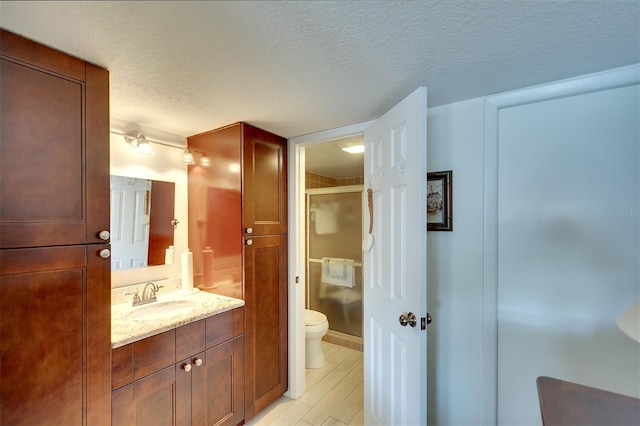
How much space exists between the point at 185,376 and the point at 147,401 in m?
0.19

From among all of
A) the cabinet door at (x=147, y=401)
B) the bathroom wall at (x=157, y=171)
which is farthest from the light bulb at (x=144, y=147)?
the cabinet door at (x=147, y=401)

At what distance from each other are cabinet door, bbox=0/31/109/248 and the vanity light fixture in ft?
5.58

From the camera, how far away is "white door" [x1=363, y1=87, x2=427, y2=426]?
1.17 m

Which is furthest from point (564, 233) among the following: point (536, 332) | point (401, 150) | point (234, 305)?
point (234, 305)

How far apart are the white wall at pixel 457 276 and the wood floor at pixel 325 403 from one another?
0.66 meters

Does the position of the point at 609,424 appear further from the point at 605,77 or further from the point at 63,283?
the point at 63,283

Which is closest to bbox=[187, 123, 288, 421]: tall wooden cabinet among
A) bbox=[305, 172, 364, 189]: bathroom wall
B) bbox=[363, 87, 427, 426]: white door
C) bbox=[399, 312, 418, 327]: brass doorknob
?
bbox=[363, 87, 427, 426]: white door

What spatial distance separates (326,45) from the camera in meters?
0.96

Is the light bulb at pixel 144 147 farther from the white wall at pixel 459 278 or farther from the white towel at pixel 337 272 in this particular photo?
the white towel at pixel 337 272

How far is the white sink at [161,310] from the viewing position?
1558 mm

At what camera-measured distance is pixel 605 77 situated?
1.15m

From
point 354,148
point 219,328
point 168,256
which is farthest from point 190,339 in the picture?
point 354,148

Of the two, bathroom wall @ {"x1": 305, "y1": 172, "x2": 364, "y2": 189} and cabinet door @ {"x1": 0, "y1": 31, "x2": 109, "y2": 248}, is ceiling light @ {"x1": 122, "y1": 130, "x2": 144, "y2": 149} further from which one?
bathroom wall @ {"x1": 305, "y1": 172, "x2": 364, "y2": 189}

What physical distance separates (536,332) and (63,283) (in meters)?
2.15
